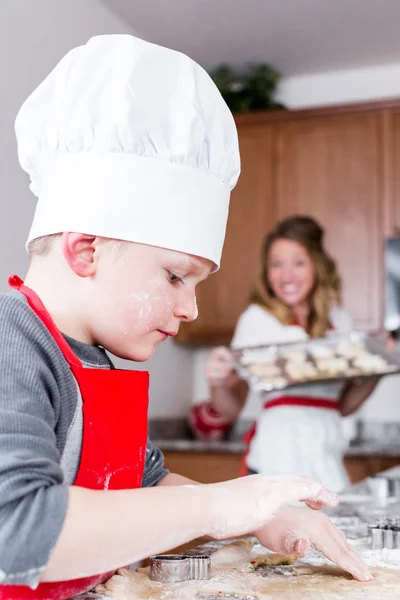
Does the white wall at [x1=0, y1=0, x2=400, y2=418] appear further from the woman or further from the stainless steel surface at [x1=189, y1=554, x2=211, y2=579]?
the stainless steel surface at [x1=189, y1=554, x2=211, y2=579]

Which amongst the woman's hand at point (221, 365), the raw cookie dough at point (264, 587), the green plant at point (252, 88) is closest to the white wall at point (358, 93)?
the green plant at point (252, 88)

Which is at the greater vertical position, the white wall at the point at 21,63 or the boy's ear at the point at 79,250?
the white wall at the point at 21,63

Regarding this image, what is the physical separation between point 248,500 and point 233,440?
2913 mm

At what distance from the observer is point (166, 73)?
0.77 metres

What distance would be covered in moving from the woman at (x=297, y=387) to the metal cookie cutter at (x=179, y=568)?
128 centimetres

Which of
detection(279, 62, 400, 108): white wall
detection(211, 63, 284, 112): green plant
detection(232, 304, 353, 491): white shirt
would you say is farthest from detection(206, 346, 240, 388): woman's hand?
detection(279, 62, 400, 108): white wall

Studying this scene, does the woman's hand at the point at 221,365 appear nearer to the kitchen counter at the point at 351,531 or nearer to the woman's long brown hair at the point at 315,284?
the woman's long brown hair at the point at 315,284

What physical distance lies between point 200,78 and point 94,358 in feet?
1.04

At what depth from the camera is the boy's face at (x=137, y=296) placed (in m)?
0.73

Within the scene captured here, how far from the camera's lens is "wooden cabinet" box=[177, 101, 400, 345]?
10.6 feet

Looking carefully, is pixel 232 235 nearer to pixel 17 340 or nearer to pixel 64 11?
pixel 64 11

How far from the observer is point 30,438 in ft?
1.98

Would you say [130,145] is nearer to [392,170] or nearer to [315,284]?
[315,284]

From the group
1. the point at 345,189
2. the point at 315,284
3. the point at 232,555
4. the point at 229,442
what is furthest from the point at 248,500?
the point at 229,442
